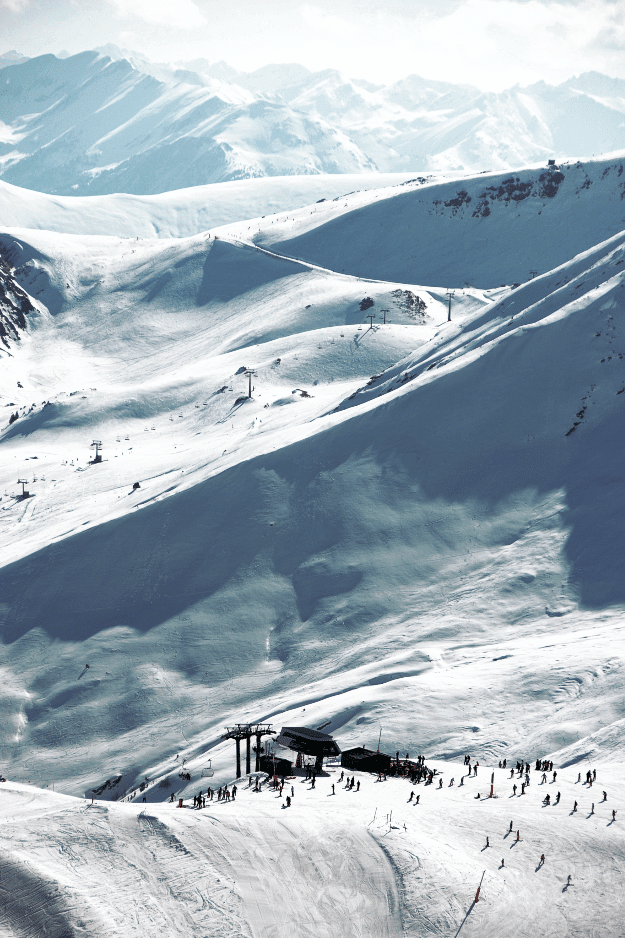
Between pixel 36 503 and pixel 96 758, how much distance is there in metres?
45.6

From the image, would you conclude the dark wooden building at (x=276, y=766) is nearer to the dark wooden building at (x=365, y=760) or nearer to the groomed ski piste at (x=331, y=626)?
the groomed ski piste at (x=331, y=626)

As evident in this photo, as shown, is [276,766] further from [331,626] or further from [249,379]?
[249,379]

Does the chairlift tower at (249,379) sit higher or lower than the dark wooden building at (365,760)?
higher

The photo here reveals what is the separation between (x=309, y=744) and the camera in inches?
1569

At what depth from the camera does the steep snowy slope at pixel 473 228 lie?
156750 millimetres

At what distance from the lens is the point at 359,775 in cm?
3819

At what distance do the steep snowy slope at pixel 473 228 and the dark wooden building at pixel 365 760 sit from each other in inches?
4847

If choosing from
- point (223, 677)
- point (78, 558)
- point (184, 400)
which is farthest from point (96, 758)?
point (184, 400)

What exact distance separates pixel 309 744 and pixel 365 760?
2767 millimetres

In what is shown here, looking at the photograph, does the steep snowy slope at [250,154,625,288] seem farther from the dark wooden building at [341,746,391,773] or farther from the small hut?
the dark wooden building at [341,746,391,773]

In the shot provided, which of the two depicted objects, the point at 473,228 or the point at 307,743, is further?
the point at 473,228

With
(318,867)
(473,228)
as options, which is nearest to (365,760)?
(318,867)

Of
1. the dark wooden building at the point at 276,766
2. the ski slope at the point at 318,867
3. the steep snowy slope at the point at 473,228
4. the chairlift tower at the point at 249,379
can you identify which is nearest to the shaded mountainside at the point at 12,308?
the steep snowy slope at the point at 473,228

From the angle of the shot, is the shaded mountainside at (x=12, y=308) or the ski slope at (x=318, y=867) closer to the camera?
the ski slope at (x=318, y=867)
